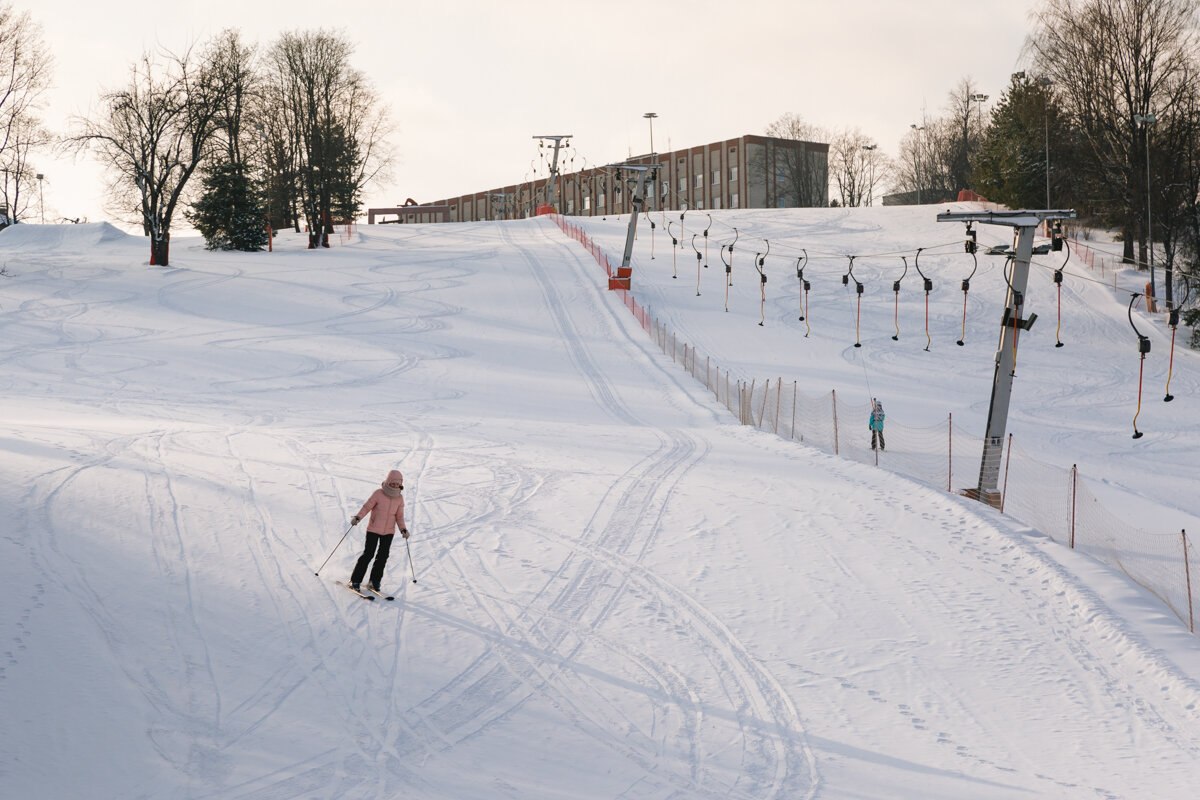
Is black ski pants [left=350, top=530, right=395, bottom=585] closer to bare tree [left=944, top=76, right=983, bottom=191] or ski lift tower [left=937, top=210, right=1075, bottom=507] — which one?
ski lift tower [left=937, top=210, right=1075, bottom=507]

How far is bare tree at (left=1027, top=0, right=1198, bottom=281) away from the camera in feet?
130

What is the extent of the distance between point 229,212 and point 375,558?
150ft

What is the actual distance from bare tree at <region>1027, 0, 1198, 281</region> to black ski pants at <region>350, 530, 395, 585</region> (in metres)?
38.9

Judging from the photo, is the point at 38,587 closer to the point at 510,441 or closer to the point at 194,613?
the point at 194,613

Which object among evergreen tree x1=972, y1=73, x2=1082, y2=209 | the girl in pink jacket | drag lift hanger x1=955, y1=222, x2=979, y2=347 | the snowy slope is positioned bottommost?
the snowy slope

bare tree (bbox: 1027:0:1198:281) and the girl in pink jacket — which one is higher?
bare tree (bbox: 1027:0:1198:281)

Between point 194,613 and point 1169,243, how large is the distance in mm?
41870

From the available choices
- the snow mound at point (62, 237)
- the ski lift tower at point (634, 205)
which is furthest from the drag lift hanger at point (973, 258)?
the snow mound at point (62, 237)

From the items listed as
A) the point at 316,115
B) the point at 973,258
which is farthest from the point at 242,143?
the point at 973,258

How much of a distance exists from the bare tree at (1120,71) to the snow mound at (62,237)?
1978 inches

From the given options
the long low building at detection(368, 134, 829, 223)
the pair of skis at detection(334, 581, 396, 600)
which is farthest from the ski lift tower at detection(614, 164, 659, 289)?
the long low building at detection(368, 134, 829, 223)

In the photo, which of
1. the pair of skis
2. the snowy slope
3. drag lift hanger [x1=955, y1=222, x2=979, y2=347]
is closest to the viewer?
the snowy slope

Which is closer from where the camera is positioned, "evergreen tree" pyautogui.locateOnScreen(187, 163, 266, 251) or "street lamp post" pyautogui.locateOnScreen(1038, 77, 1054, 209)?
"street lamp post" pyautogui.locateOnScreen(1038, 77, 1054, 209)

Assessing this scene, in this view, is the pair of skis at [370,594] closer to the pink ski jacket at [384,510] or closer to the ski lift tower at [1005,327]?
the pink ski jacket at [384,510]
